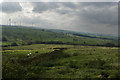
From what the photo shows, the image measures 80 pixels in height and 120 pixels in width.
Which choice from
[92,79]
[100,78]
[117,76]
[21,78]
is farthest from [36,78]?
[117,76]

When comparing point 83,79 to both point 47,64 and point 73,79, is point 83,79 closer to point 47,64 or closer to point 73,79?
point 73,79

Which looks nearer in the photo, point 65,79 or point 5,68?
point 5,68

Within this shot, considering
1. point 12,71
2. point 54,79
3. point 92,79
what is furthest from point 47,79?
point 92,79

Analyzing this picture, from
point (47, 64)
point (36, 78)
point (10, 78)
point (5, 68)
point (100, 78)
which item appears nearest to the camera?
point (10, 78)

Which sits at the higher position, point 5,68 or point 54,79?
point 5,68

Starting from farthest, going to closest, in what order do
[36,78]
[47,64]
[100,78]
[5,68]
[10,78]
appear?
[47,64], [100,78], [36,78], [5,68], [10,78]

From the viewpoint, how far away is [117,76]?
19.3 m

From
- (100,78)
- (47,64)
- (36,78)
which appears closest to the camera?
(36,78)

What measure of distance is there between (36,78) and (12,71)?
152 inches

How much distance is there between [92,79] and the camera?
18.4 m

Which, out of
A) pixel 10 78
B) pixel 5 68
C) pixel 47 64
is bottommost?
pixel 47 64

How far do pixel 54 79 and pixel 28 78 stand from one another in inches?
158

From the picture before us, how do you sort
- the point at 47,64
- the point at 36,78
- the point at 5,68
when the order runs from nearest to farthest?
the point at 5,68, the point at 36,78, the point at 47,64

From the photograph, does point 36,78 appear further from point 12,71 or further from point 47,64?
point 47,64
